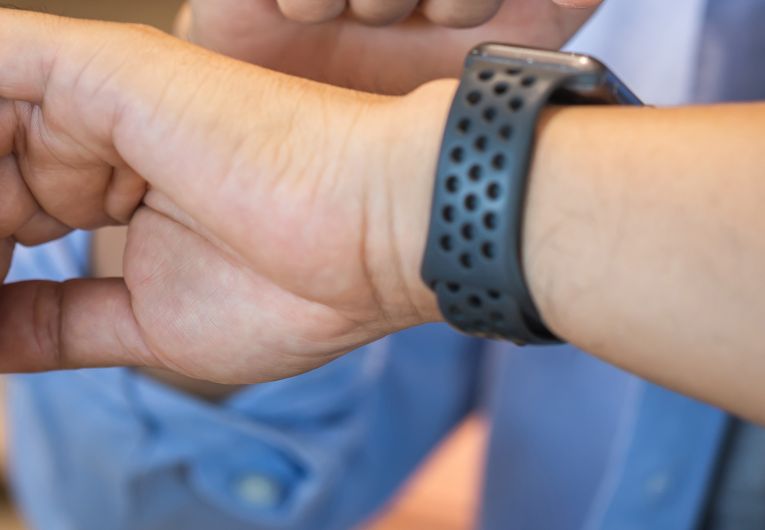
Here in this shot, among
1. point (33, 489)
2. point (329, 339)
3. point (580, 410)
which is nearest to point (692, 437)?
point (580, 410)

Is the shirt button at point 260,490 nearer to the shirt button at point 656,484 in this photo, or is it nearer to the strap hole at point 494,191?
the shirt button at point 656,484

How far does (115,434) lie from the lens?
A: 0.97m

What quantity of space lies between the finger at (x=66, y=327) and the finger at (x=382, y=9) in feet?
0.70

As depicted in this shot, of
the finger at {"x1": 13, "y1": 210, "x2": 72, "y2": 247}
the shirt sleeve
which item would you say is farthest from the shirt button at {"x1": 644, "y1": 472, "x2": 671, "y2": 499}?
the finger at {"x1": 13, "y1": 210, "x2": 72, "y2": 247}

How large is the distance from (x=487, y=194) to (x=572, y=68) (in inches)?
2.8

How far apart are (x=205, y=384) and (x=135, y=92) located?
0.55 meters

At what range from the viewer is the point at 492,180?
1.29 feet

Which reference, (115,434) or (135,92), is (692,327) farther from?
(115,434)

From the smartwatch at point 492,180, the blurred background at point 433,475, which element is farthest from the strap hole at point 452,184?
the blurred background at point 433,475

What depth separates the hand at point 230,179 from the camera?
445 mm

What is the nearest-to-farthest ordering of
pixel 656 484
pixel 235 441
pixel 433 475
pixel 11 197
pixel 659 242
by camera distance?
pixel 659 242 → pixel 11 197 → pixel 656 484 → pixel 235 441 → pixel 433 475

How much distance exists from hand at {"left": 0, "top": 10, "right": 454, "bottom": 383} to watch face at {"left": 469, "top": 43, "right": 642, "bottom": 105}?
3cm

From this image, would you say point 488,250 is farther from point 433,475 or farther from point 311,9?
point 433,475

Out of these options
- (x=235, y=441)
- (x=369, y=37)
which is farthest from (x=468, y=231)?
(x=235, y=441)
